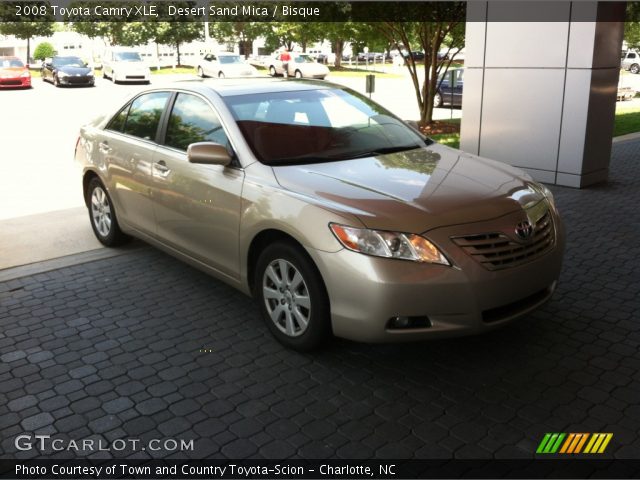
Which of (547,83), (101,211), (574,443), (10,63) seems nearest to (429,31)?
(547,83)

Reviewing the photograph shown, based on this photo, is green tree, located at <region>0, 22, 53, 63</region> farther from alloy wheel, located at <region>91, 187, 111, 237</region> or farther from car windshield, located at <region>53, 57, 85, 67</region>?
alloy wheel, located at <region>91, 187, 111, 237</region>

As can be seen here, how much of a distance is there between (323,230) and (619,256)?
3560mm

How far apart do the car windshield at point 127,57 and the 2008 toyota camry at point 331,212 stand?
30494mm

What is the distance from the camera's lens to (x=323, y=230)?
3871 mm

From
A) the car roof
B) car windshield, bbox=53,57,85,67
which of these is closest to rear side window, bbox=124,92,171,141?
the car roof

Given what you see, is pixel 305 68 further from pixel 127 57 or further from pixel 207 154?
pixel 207 154

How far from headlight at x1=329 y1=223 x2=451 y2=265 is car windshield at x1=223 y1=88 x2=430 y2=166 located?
1.04m

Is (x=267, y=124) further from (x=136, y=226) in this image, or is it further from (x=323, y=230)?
(x=136, y=226)

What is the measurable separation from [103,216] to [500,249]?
4277 millimetres

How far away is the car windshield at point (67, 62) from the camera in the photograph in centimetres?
3221

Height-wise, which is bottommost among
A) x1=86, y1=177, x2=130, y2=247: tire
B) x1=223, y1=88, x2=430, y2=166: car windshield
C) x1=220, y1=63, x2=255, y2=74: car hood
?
x1=86, y1=177, x2=130, y2=247: tire

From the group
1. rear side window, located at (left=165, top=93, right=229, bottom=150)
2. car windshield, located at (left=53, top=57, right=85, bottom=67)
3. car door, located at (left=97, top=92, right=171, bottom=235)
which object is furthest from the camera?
car windshield, located at (left=53, top=57, right=85, bottom=67)

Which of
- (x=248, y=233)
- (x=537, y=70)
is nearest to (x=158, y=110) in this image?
(x=248, y=233)

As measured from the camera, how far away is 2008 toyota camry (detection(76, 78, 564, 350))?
147 inches
